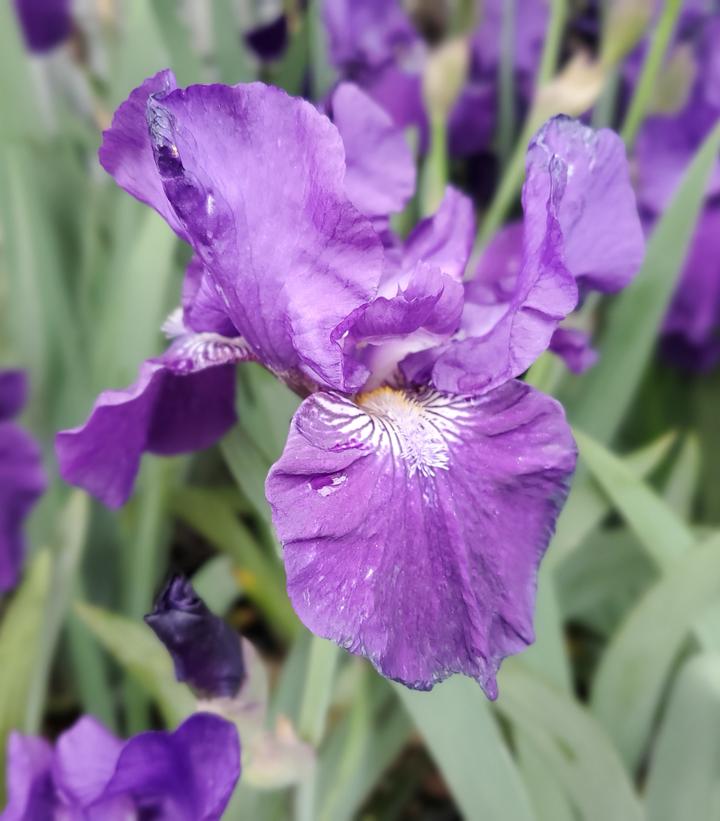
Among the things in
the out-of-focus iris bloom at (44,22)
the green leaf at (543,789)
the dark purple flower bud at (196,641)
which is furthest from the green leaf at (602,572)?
the out-of-focus iris bloom at (44,22)

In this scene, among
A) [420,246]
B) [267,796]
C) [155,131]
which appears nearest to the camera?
[155,131]

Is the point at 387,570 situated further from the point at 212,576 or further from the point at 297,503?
the point at 212,576

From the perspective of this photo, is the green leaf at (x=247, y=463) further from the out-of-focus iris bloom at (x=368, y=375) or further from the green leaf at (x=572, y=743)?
the green leaf at (x=572, y=743)

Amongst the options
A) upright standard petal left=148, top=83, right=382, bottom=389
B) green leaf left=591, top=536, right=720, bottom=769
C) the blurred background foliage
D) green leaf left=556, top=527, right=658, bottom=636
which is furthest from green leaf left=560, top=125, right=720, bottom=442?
upright standard petal left=148, top=83, right=382, bottom=389

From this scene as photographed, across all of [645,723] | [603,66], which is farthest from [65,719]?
[603,66]

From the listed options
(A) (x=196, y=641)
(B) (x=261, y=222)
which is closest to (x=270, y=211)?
(B) (x=261, y=222)

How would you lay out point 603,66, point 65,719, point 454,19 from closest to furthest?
point 603,66, point 65,719, point 454,19

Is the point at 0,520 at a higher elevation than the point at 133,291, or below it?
below

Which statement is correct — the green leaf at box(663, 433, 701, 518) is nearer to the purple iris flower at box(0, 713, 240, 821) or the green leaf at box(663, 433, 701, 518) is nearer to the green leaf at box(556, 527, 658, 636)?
the green leaf at box(556, 527, 658, 636)
